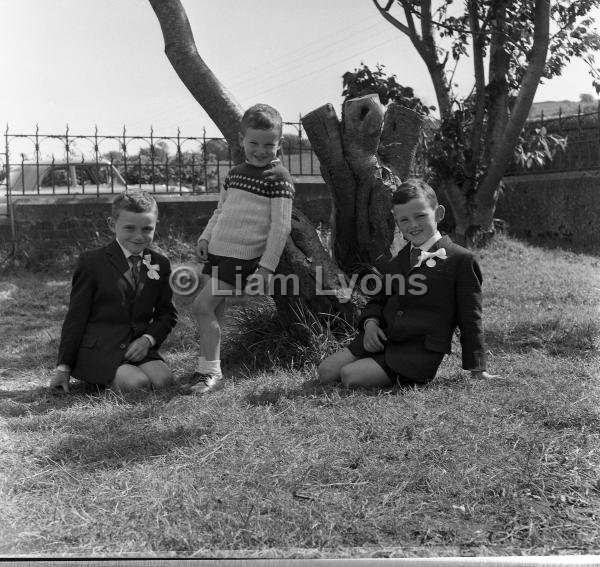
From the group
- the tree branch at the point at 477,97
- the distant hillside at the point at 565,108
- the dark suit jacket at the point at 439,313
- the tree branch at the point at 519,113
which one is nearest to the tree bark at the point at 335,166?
the dark suit jacket at the point at 439,313

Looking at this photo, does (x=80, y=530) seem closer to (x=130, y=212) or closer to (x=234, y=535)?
(x=234, y=535)

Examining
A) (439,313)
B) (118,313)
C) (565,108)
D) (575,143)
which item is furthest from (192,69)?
(565,108)

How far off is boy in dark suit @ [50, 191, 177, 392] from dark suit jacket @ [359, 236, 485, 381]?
1.32 meters

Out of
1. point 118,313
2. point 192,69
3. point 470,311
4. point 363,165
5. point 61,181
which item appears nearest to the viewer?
point 470,311

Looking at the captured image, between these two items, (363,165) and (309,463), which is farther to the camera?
(363,165)

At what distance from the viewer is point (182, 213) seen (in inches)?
357

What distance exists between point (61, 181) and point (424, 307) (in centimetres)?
772

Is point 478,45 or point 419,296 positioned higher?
point 478,45

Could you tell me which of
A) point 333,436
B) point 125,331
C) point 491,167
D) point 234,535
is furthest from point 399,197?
point 491,167

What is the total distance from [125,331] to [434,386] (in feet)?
5.49

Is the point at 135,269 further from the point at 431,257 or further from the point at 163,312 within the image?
the point at 431,257

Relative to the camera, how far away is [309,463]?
2605 millimetres

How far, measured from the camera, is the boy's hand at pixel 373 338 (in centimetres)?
367

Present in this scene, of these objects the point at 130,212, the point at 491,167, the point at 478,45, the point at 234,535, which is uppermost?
the point at 478,45
